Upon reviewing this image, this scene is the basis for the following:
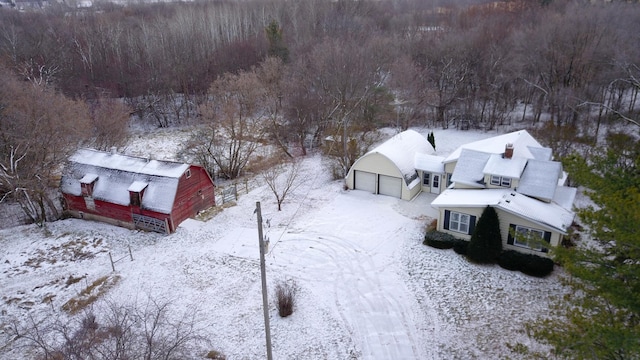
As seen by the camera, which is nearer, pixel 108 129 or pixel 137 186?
pixel 137 186

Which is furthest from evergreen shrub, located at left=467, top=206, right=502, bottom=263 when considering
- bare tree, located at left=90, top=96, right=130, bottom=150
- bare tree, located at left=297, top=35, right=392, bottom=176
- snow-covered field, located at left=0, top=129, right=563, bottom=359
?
bare tree, located at left=90, top=96, right=130, bottom=150

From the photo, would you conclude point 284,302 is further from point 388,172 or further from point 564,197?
point 564,197

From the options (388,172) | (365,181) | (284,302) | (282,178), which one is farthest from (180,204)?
(388,172)

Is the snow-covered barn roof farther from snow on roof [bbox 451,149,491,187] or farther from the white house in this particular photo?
snow on roof [bbox 451,149,491,187]

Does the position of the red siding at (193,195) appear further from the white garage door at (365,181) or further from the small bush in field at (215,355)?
the small bush in field at (215,355)

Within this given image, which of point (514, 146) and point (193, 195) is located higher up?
point (514, 146)

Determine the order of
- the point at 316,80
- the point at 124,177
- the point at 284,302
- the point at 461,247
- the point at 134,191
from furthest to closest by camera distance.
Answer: the point at 316,80
the point at 124,177
the point at 134,191
the point at 461,247
the point at 284,302

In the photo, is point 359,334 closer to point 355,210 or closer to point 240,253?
point 240,253
